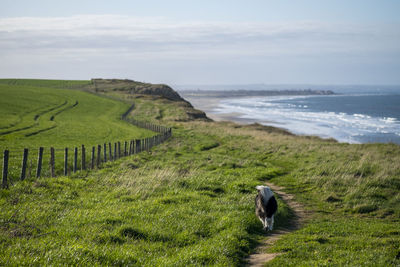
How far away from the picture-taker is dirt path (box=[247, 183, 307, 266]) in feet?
32.6

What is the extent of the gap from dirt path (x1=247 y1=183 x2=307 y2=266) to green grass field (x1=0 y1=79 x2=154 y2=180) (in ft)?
39.7

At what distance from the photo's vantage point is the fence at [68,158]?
1856cm

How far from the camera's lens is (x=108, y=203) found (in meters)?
14.0

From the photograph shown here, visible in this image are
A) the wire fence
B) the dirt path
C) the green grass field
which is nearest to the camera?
the dirt path

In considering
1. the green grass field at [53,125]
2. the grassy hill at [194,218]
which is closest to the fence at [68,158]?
the green grass field at [53,125]

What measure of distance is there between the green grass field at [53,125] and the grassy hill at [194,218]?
18.8ft

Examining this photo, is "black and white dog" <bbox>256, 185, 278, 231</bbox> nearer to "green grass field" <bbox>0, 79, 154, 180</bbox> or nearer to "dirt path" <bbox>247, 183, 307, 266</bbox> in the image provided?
"dirt path" <bbox>247, 183, 307, 266</bbox>

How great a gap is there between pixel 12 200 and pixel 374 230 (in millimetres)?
12013

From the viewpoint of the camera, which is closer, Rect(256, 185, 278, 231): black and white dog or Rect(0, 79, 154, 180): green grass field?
Rect(256, 185, 278, 231): black and white dog

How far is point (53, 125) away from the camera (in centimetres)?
5244

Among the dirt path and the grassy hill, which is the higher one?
the grassy hill

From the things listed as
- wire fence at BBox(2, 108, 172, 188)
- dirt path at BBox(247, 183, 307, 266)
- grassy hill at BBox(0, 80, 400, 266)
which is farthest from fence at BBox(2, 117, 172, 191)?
dirt path at BBox(247, 183, 307, 266)

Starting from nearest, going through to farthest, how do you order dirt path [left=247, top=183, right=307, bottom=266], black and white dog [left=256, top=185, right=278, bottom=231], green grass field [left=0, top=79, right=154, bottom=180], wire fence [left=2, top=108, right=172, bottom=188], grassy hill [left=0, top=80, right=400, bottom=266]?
grassy hill [left=0, top=80, right=400, bottom=266] → dirt path [left=247, top=183, right=307, bottom=266] → black and white dog [left=256, top=185, right=278, bottom=231] → wire fence [left=2, top=108, right=172, bottom=188] → green grass field [left=0, top=79, right=154, bottom=180]

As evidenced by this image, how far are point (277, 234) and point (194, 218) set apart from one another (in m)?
2.75
